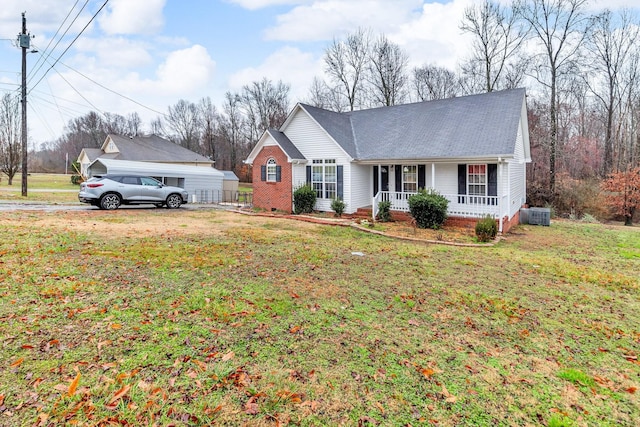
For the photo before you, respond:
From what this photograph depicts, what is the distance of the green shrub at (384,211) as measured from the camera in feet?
49.7

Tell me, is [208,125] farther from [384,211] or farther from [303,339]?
[303,339]

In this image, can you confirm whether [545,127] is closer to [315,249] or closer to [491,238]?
[491,238]

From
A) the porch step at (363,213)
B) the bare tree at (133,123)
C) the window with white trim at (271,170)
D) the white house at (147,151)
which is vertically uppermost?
the bare tree at (133,123)

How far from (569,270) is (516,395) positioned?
589cm

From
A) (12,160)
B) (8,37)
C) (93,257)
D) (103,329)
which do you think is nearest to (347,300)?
(103,329)

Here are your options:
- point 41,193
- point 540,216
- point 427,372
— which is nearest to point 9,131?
point 41,193

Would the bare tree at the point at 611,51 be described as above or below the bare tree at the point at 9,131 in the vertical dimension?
above

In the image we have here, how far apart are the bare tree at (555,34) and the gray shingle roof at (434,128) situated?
10477 millimetres

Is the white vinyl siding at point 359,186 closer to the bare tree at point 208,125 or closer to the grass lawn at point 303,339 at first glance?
the grass lawn at point 303,339

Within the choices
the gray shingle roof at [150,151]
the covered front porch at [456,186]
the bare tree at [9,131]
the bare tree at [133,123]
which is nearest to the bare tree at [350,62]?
the gray shingle roof at [150,151]

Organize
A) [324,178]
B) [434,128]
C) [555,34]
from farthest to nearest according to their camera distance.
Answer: [555,34], [324,178], [434,128]

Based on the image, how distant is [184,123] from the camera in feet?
195

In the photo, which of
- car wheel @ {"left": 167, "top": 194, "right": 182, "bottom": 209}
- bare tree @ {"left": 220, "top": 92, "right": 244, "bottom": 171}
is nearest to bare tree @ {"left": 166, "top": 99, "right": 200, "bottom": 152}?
bare tree @ {"left": 220, "top": 92, "right": 244, "bottom": 171}

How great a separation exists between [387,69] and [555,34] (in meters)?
14.4
